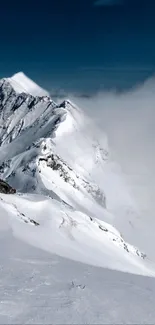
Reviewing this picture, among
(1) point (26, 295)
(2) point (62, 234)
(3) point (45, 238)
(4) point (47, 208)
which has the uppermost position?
(4) point (47, 208)

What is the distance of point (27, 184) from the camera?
193 meters

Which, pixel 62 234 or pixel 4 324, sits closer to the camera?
pixel 4 324

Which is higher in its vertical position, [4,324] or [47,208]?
[47,208]

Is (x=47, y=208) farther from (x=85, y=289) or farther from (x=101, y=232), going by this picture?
(x=85, y=289)

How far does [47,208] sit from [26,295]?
35796 mm

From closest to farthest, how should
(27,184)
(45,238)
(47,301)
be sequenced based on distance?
1. (47,301)
2. (45,238)
3. (27,184)

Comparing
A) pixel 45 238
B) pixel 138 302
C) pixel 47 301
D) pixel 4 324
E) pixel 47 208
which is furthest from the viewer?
pixel 47 208

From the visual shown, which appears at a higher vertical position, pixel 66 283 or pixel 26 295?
pixel 66 283

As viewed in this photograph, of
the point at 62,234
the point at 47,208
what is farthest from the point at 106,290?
the point at 47,208

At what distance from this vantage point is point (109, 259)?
43.7m

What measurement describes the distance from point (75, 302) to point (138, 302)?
8.27 ft

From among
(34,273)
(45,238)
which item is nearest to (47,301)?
(34,273)

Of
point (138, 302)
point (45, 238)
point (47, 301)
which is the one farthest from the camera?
point (45, 238)

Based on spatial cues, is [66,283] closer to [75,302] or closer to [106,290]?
[106,290]
